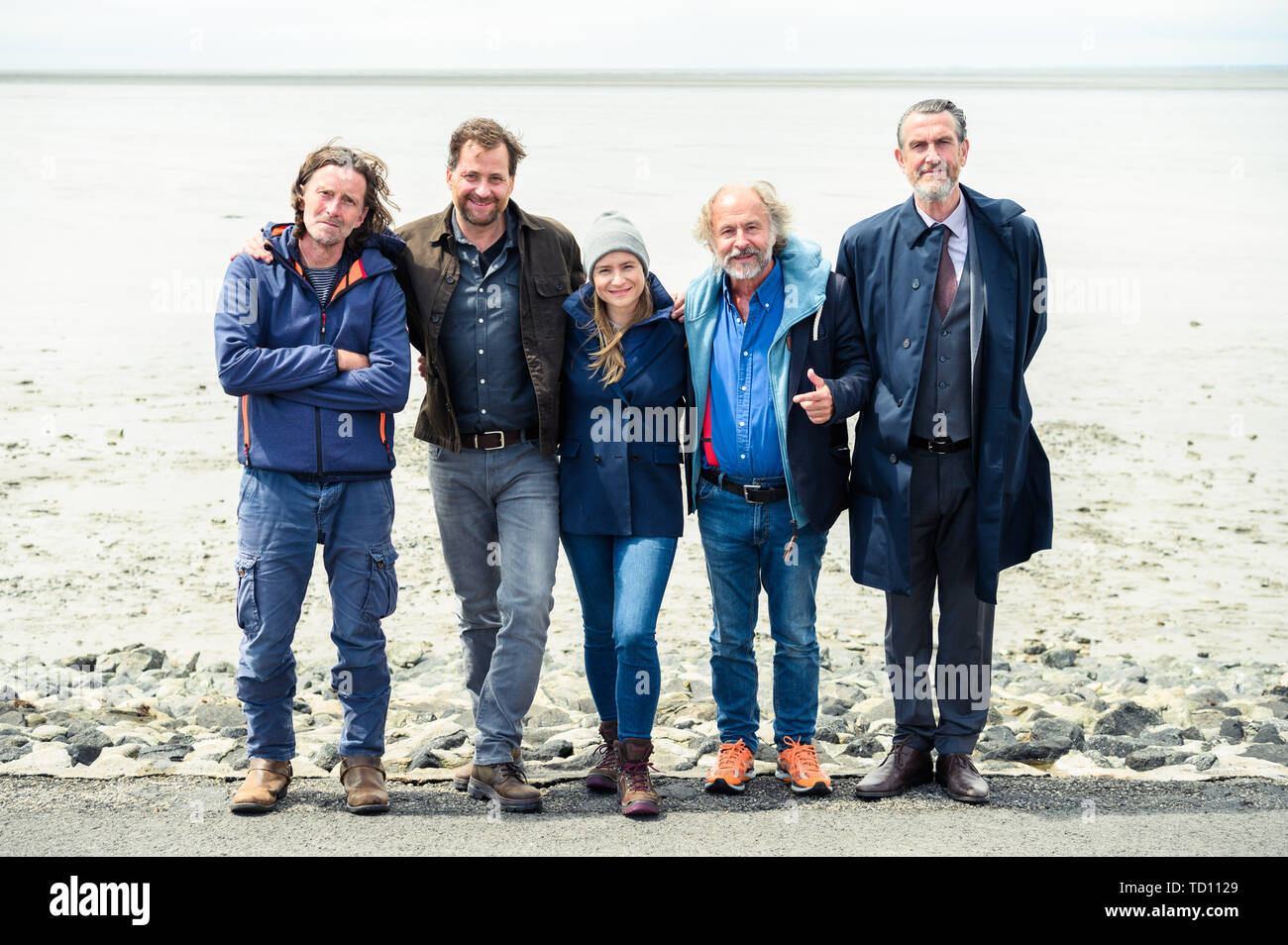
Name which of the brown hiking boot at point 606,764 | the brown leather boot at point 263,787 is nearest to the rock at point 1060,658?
the brown hiking boot at point 606,764

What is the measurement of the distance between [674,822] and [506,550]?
1.19 metres

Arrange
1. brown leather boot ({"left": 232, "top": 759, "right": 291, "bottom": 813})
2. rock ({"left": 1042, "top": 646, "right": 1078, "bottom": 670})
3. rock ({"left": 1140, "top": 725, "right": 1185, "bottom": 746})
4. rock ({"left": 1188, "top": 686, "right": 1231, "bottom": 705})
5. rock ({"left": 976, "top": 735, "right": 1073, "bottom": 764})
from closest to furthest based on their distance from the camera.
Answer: brown leather boot ({"left": 232, "top": 759, "right": 291, "bottom": 813}) → rock ({"left": 976, "top": 735, "right": 1073, "bottom": 764}) → rock ({"left": 1140, "top": 725, "right": 1185, "bottom": 746}) → rock ({"left": 1188, "top": 686, "right": 1231, "bottom": 705}) → rock ({"left": 1042, "top": 646, "right": 1078, "bottom": 670})

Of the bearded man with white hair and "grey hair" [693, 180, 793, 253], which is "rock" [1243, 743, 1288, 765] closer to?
the bearded man with white hair

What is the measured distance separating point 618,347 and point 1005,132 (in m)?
46.1

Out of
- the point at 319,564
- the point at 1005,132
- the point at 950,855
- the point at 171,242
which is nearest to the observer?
the point at 950,855

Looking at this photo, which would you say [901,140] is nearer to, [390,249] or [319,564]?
[390,249]

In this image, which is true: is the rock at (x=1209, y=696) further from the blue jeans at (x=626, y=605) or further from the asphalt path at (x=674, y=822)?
the blue jeans at (x=626, y=605)

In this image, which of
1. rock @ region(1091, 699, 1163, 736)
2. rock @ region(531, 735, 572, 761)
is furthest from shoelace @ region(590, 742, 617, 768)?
rock @ region(1091, 699, 1163, 736)

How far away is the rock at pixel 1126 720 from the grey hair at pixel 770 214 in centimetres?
294

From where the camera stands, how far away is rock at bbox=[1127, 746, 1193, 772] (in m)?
5.75

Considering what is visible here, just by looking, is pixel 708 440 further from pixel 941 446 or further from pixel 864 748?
pixel 864 748

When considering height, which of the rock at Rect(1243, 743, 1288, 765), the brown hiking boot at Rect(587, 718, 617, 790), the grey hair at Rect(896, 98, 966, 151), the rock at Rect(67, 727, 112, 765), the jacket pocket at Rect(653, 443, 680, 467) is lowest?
the rock at Rect(1243, 743, 1288, 765)

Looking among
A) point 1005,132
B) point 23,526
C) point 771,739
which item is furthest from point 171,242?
point 1005,132

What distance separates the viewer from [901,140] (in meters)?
5.27
